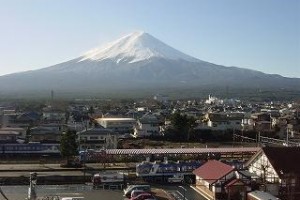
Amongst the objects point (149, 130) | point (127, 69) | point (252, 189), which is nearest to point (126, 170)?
point (252, 189)

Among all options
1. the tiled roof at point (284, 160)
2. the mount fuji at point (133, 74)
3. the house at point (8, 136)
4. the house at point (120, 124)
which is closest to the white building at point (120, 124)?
the house at point (120, 124)

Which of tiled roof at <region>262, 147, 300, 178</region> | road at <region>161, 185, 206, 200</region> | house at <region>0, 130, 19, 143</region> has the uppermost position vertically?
tiled roof at <region>262, 147, 300, 178</region>

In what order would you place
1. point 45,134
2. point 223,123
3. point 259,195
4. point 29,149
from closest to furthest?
point 259,195, point 29,149, point 45,134, point 223,123

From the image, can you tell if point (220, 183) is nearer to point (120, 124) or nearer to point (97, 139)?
point (97, 139)

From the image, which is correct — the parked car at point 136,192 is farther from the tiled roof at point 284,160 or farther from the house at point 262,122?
the house at point 262,122

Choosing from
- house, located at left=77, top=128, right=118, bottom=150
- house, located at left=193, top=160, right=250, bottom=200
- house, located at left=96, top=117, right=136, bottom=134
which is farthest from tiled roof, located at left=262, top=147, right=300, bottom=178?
house, located at left=96, top=117, right=136, bottom=134

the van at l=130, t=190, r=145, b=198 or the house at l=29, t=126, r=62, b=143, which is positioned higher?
the house at l=29, t=126, r=62, b=143

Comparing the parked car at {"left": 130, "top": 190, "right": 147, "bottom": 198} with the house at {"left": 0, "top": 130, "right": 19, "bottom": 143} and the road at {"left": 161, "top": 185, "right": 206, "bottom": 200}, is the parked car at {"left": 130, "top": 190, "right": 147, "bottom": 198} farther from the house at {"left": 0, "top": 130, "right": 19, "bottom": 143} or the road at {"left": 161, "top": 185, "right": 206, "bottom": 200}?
the house at {"left": 0, "top": 130, "right": 19, "bottom": 143}

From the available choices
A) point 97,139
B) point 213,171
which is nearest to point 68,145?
point 97,139

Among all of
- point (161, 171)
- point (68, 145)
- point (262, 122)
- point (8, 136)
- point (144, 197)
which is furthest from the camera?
point (262, 122)
